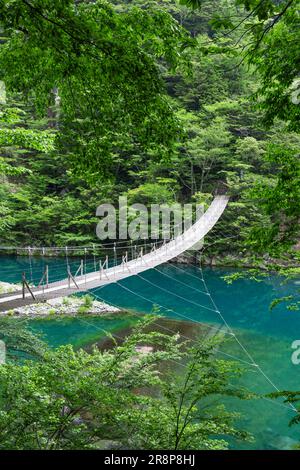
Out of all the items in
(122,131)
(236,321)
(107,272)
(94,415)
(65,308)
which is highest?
(122,131)

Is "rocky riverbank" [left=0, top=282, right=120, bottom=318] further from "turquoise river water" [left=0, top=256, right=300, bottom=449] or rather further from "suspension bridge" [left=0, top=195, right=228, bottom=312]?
"suspension bridge" [left=0, top=195, right=228, bottom=312]

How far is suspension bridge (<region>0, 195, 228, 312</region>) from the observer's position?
444 cm

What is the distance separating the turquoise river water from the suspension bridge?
571mm

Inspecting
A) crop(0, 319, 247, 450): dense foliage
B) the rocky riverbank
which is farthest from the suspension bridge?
crop(0, 319, 247, 450): dense foliage

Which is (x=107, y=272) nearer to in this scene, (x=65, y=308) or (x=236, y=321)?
(x=65, y=308)

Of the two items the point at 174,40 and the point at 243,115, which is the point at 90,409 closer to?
the point at 174,40

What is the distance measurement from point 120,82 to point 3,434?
168 centimetres

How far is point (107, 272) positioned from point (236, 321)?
9.28ft

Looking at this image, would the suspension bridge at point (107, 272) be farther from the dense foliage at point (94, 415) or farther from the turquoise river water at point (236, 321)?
the dense foliage at point (94, 415)

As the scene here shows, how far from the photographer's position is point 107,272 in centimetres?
673

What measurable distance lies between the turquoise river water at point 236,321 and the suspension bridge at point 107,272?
571 mm

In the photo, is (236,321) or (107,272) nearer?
(107,272)

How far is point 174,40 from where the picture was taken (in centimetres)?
128

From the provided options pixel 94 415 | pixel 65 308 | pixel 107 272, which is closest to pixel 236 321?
pixel 107 272
